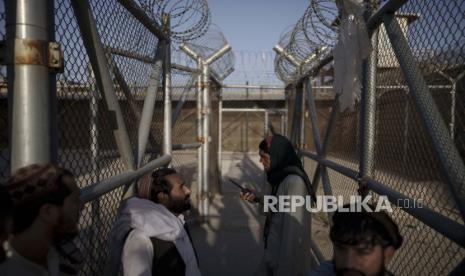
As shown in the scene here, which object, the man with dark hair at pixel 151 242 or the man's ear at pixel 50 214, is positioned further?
the man with dark hair at pixel 151 242

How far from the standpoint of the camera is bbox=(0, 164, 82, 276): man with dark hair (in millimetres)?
1114

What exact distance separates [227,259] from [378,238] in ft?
12.0

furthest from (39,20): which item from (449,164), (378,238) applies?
(449,164)

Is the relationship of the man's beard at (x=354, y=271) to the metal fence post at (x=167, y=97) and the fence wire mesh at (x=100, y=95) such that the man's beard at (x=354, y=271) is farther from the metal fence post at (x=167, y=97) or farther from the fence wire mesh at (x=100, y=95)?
the metal fence post at (x=167, y=97)

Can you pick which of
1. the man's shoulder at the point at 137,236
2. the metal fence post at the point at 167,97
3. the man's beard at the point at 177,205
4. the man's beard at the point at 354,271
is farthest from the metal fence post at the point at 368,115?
the metal fence post at the point at 167,97

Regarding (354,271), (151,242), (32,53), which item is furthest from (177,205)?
(32,53)

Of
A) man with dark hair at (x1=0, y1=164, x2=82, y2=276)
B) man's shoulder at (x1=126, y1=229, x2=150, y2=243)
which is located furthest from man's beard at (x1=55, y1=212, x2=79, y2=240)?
man's shoulder at (x1=126, y1=229, x2=150, y2=243)

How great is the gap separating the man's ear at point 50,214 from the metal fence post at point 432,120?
5.10 feet

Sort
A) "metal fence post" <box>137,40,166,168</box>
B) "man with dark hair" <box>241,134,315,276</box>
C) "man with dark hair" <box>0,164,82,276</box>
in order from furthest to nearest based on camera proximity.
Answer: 1. "man with dark hair" <box>241,134,315,276</box>
2. "metal fence post" <box>137,40,166,168</box>
3. "man with dark hair" <box>0,164,82,276</box>

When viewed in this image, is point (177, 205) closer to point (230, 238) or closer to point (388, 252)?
point (388, 252)

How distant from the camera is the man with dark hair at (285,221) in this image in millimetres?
2777

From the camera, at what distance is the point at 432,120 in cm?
175

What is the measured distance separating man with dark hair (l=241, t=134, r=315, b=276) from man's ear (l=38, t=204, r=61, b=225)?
1915 mm

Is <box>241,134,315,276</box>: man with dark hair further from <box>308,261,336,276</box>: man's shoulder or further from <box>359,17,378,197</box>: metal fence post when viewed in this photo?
<box>308,261,336,276</box>: man's shoulder
